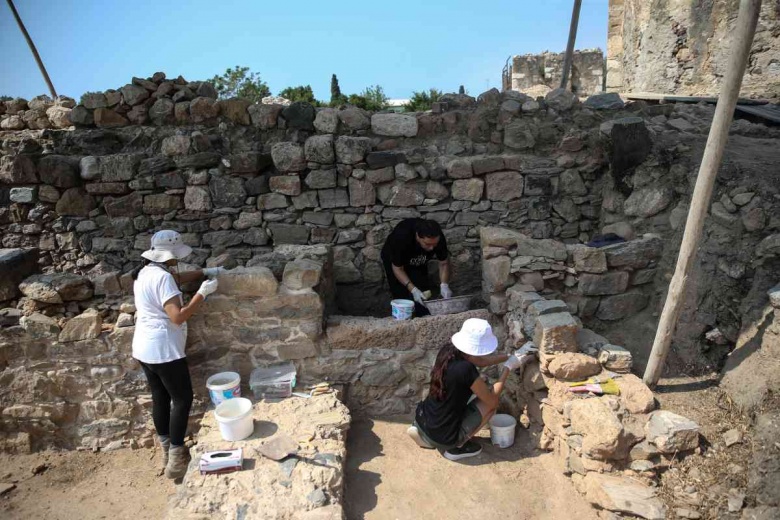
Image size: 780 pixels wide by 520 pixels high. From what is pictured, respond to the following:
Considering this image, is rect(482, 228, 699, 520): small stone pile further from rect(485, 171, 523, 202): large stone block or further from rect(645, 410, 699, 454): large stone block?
rect(485, 171, 523, 202): large stone block

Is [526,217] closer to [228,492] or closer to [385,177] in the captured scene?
[385,177]

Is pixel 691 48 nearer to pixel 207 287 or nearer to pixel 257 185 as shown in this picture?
pixel 257 185

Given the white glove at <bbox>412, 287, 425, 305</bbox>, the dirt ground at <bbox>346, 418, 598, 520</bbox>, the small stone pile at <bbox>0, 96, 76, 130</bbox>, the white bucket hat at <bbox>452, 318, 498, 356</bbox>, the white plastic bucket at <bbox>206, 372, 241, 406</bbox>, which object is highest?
the small stone pile at <bbox>0, 96, 76, 130</bbox>

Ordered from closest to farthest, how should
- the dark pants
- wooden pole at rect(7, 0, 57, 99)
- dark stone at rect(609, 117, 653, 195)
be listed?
the dark pants
dark stone at rect(609, 117, 653, 195)
wooden pole at rect(7, 0, 57, 99)

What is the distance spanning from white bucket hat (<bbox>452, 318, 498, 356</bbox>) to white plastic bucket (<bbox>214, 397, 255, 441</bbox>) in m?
1.67

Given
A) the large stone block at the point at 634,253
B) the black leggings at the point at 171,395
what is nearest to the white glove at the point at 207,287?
the black leggings at the point at 171,395

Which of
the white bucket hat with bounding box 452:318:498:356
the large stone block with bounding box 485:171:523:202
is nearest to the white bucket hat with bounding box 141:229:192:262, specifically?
the white bucket hat with bounding box 452:318:498:356

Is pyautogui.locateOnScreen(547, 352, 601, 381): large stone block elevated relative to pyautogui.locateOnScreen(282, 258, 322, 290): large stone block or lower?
lower

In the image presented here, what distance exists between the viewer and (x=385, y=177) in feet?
21.0

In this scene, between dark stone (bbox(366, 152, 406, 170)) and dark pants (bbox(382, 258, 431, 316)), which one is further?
dark stone (bbox(366, 152, 406, 170))

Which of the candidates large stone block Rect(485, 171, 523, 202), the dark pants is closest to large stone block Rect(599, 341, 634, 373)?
the dark pants

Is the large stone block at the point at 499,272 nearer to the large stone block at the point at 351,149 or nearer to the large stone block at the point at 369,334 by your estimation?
the large stone block at the point at 369,334

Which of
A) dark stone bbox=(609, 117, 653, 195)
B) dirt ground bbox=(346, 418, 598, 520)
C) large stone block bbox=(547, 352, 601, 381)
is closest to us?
dirt ground bbox=(346, 418, 598, 520)

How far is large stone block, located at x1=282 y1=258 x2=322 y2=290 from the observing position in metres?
4.43
